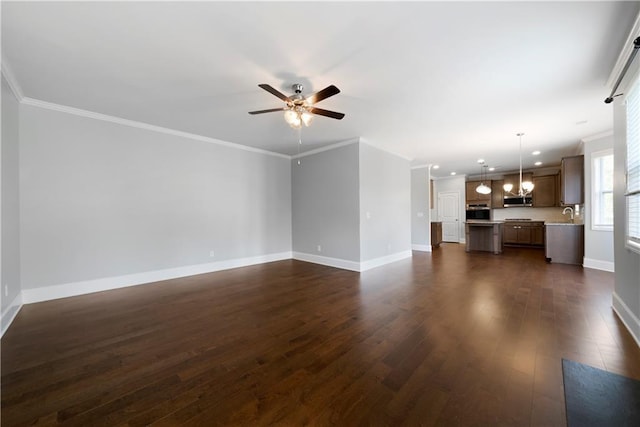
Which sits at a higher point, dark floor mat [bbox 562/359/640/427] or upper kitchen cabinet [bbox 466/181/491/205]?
upper kitchen cabinet [bbox 466/181/491/205]

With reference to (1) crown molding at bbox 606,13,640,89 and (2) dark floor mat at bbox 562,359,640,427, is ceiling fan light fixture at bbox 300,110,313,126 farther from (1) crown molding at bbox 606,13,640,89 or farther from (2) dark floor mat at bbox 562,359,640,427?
(2) dark floor mat at bbox 562,359,640,427

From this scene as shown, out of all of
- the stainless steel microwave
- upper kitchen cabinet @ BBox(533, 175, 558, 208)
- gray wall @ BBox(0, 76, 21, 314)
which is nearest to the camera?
gray wall @ BBox(0, 76, 21, 314)

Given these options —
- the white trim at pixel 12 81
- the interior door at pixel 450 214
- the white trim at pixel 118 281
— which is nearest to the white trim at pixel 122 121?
the white trim at pixel 12 81

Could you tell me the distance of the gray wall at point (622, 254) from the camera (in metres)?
2.34

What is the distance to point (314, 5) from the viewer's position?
1815 mm

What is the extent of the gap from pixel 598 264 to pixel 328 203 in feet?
18.8

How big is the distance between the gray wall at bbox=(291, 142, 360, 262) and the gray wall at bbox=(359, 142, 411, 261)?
0.63 feet

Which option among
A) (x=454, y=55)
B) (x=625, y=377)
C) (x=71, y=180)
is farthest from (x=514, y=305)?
(x=71, y=180)

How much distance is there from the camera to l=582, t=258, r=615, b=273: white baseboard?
15.9 feet

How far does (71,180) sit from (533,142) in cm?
858

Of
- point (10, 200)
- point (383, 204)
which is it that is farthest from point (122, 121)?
point (383, 204)

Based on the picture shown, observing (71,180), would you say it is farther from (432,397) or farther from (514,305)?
(514,305)

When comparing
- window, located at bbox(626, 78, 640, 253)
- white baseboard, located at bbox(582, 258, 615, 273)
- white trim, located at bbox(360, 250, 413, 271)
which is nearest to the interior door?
white trim, located at bbox(360, 250, 413, 271)

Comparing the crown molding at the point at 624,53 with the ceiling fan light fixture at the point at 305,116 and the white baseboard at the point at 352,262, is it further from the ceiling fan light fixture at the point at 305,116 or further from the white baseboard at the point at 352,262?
the white baseboard at the point at 352,262
